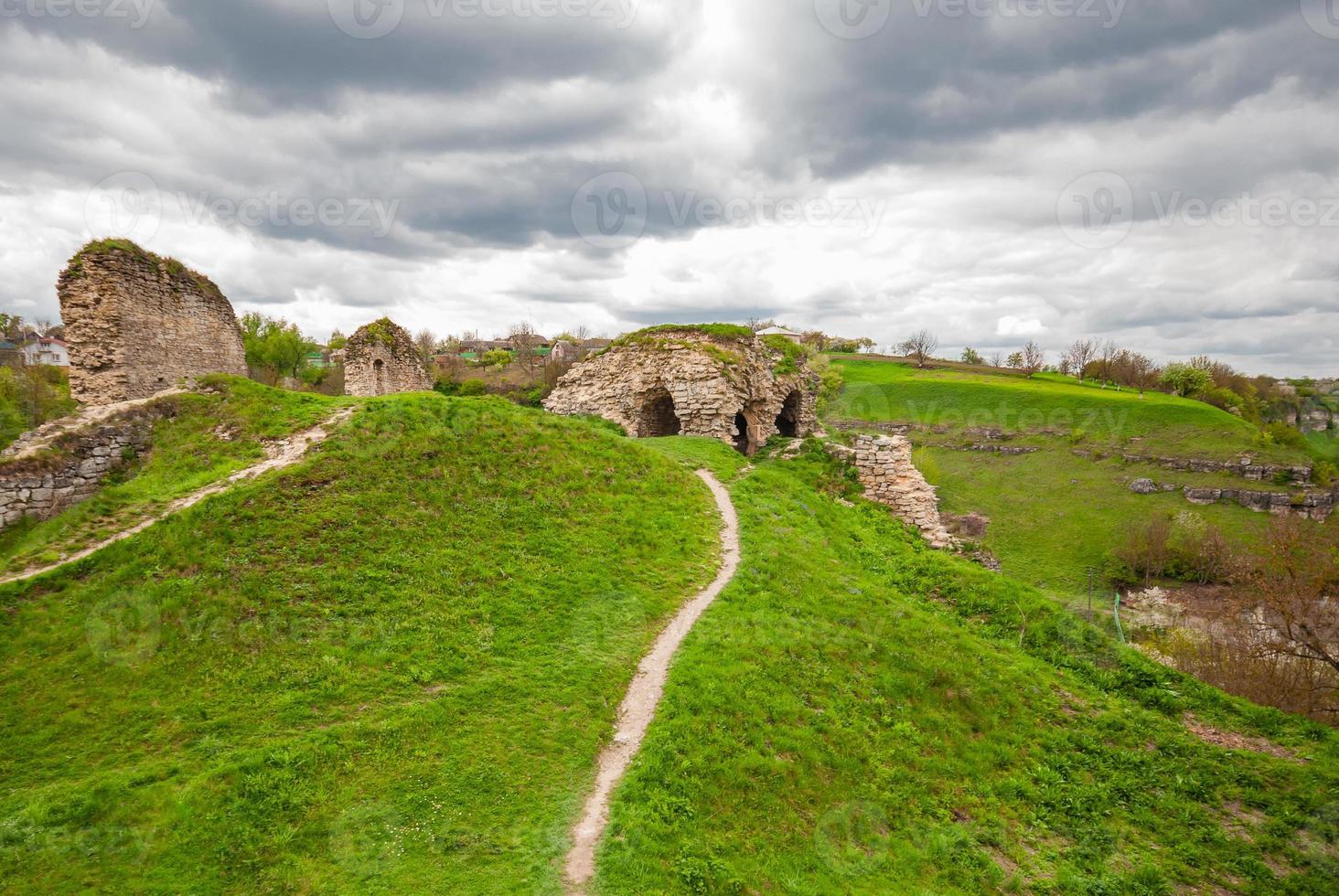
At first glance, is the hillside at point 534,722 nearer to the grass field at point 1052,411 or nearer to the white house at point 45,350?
the grass field at point 1052,411

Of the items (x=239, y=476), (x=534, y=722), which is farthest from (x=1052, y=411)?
(x=239, y=476)

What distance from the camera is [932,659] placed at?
11.1m

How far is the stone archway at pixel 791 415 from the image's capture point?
28.4m

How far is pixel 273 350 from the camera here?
48375mm

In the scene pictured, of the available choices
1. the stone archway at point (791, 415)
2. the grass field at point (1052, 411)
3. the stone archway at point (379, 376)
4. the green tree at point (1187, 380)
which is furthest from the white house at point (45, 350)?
the green tree at point (1187, 380)

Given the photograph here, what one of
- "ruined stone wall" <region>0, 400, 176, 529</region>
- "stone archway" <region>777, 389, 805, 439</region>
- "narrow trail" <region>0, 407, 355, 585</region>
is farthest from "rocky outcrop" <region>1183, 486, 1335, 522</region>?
"ruined stone wall" <region>0, 400, 176, 529</region>

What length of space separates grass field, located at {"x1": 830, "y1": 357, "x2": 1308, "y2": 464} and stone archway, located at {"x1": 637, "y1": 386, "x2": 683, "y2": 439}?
177ft

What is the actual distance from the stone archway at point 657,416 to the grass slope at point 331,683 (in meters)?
12.5

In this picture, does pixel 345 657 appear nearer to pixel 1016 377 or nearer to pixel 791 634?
pixel 791 634

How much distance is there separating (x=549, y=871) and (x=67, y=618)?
26.5 ft

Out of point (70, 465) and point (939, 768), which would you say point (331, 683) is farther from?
point (939, 768)

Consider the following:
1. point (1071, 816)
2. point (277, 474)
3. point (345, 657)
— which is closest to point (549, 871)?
point (345, 657)

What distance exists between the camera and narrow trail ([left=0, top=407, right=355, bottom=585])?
9.25 meters

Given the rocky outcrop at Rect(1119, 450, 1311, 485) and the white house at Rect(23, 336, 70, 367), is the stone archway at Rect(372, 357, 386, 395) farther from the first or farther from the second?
the rocky outcrop at Rect(1119, 450, 1311, 485)
